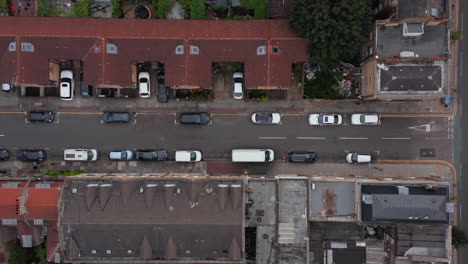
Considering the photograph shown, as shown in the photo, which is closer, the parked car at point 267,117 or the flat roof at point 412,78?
the flat roof at point 412,78

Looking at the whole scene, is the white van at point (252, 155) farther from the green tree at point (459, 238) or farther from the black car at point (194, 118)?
the green tree at point (459, 238)

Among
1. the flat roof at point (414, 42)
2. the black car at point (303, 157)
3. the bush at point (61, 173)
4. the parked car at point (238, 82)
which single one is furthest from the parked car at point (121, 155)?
the flat roof at point (414, 42)

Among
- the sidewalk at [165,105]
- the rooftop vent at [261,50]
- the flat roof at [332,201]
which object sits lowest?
the flat roof at [332,201]

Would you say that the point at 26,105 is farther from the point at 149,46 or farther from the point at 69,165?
the point at 149,46

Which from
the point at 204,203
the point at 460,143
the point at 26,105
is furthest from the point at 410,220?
the point at 26,105

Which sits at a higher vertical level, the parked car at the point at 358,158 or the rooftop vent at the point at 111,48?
the rooftop vent at the point at 111,48

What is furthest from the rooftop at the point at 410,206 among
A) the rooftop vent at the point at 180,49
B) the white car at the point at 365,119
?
the rooftop vent at the point at 180,49

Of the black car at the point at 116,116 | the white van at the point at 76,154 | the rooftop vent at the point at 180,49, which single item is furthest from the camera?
the black car at the point at 116,116

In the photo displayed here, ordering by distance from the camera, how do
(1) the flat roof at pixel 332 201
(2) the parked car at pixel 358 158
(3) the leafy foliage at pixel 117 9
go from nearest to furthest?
(1) the flat roof at pixel 332 201 → (3) the leafy foliage at pixel 117 9 → (2) the parked car at pixel 358 158
